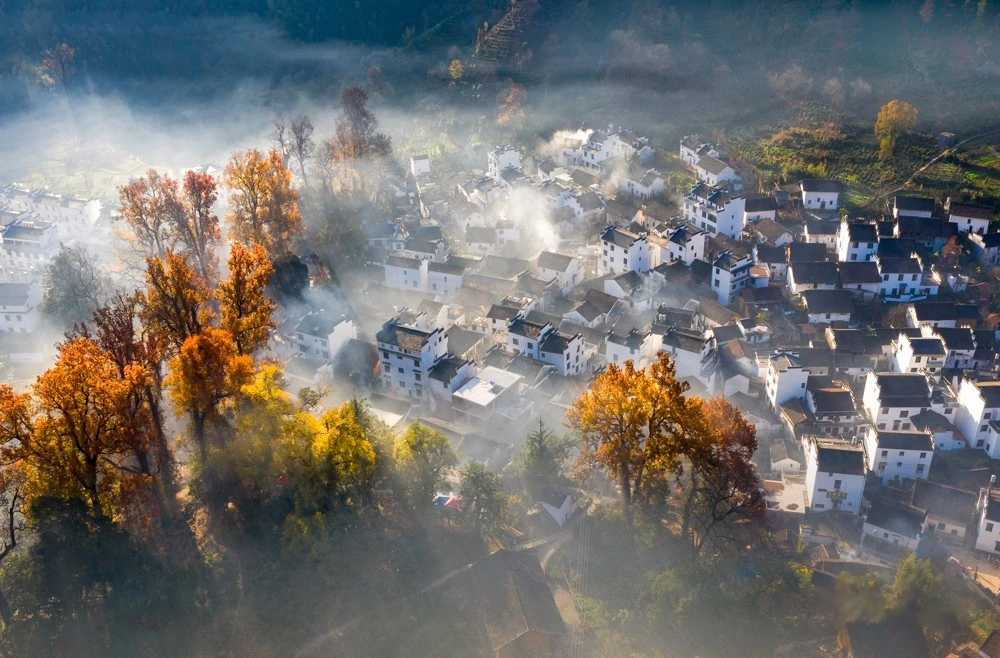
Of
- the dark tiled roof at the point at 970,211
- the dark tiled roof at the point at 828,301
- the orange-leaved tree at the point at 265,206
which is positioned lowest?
the dark tiled roof at the point at 828,301

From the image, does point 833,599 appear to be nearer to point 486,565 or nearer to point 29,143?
point 486,565

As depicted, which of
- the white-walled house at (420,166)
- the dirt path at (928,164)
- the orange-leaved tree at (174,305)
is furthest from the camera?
the white-walled house at (420,166)

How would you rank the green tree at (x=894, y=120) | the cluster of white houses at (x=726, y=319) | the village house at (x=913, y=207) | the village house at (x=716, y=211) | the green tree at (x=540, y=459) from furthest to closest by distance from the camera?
the green tree at (x=894, y=120) → the village house at (x=913, y=207) → the village house at (x=716, y=211) → the cluster of white houses at (x=726, y=319) → the green tree at (x=540, y=459)

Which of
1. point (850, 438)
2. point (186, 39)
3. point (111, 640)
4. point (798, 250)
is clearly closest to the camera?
point (111, 640)

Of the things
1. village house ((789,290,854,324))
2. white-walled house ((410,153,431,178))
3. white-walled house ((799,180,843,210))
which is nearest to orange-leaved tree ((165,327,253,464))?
village house ((789,290,854,324))

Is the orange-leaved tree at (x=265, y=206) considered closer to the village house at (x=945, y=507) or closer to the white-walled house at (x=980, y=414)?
the village house at (x=945, y=507)

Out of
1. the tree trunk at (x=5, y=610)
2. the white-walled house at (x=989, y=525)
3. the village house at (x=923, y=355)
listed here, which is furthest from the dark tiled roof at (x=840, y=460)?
the tree trunk at (x=5, y=610)

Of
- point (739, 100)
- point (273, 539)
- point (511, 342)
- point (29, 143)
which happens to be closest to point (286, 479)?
point (273, 539)
